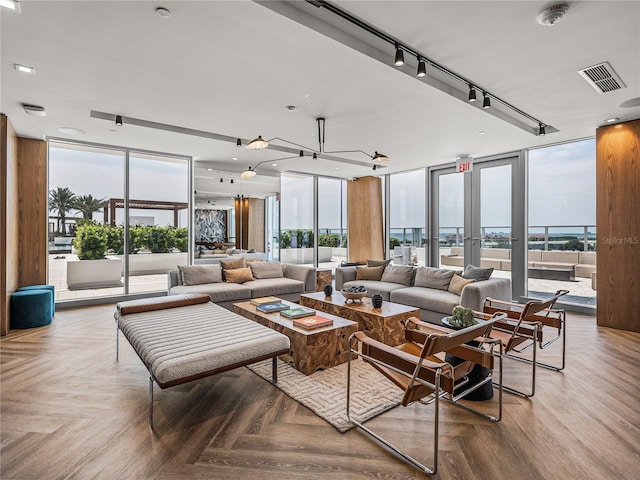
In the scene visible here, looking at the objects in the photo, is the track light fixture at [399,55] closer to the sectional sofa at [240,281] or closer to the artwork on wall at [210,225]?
the sectional sofa at [240,281]

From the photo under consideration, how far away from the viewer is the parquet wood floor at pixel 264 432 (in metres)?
1.83

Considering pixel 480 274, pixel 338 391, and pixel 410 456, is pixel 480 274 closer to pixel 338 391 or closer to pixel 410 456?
pixel 338 391

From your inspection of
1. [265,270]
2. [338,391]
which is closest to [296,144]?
[265,270]

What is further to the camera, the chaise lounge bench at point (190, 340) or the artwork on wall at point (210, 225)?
the artwork on wall at point (210, 225)

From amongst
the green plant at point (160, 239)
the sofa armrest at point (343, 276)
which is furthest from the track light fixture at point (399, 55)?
the green plant at point (160, 239)

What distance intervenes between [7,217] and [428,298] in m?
5.56

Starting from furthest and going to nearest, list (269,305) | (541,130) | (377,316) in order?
1. (541,130)
2. (269,305)
3. (377,316)

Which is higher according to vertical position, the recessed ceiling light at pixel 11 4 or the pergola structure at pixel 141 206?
the recessed ceiling light at pixel 11 4

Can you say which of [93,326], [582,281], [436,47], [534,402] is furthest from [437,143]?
[93,326]

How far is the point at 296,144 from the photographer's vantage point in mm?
5703

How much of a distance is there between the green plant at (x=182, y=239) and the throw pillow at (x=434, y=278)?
174 inches

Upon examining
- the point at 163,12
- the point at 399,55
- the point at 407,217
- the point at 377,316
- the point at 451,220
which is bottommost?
the point at 377,316

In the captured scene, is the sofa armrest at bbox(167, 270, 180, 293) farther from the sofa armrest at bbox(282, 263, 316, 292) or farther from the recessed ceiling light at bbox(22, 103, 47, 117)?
the recessed ceiling light at bbox(22, 103, 47, 117)

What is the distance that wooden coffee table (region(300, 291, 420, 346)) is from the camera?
11.5 ft
